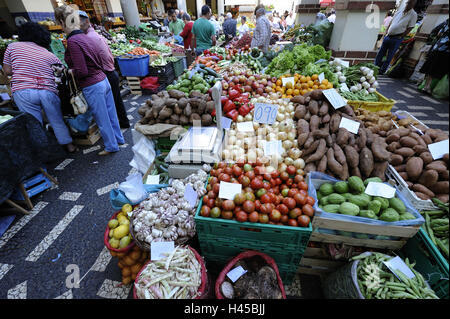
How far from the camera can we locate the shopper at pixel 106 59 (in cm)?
373

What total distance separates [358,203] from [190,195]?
5.56 ft

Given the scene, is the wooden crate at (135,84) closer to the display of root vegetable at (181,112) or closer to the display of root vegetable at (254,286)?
the display of root vegetable at (181,112)

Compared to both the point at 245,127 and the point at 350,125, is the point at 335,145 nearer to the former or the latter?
the point at 350,125

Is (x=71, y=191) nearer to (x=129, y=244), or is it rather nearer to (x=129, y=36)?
(x=129, y=244)

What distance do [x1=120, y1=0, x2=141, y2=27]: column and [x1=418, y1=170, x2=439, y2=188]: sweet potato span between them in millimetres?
15375

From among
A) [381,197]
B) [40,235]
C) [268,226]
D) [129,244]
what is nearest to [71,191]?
[40,235]

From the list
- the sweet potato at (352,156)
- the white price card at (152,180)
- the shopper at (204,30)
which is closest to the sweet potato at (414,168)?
the sweet potato at (352,156)

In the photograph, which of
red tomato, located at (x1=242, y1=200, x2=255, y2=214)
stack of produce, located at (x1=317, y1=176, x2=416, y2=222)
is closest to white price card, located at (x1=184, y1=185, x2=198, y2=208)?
red tomato, located at (x1=242, y1=200, x2=255, y2=214)

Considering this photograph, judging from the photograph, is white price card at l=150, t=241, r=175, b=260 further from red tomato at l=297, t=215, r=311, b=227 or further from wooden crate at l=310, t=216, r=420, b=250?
wooden crate at l=310, t=216, r=420, b=250

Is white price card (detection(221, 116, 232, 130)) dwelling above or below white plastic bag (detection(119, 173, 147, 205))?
above

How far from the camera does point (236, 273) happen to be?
1906 mm

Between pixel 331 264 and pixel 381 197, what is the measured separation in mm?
884

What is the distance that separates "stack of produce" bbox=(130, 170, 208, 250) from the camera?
205 centimetres
